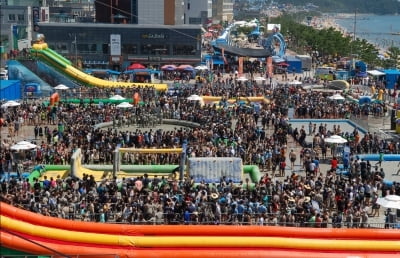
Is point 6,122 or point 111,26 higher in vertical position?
point 111,26

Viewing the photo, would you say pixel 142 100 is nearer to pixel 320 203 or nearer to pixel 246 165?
pixel 246 165

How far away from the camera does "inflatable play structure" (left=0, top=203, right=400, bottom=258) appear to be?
17.3 m

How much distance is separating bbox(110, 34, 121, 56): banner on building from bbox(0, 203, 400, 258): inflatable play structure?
53287 millimetres

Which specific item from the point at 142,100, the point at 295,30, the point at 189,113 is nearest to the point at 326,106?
the point at 189,113

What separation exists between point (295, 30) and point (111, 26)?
224ft

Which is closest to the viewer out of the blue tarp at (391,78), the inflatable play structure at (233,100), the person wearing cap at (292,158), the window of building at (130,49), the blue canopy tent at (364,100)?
the person wearing cap at (292,158)

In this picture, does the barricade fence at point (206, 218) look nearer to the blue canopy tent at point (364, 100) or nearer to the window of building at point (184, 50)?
the blue canopy tent at point (364, 100)

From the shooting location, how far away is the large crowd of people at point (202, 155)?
20.0m

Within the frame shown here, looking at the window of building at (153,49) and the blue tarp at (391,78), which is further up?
the window of building at (153,49)

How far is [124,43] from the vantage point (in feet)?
231

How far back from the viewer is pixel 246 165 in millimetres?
28859

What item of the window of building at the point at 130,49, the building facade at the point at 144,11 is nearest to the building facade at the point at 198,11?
the building facade at the point at 144,11

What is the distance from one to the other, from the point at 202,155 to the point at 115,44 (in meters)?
43.7

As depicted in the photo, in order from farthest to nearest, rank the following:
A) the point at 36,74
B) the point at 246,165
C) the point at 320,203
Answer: the point at 36,74
the point at 246,165
the point at 320,203
